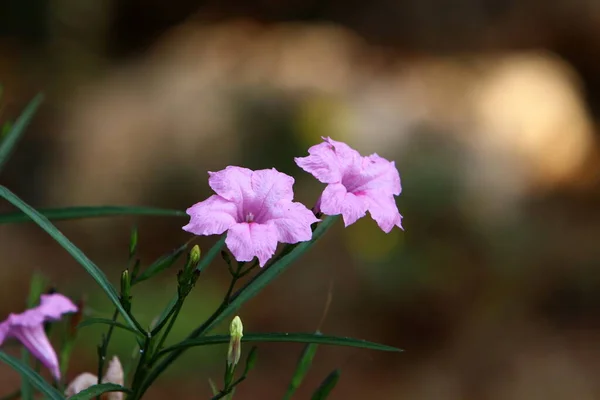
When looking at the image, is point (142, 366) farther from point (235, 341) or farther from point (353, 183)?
point (353, 183)

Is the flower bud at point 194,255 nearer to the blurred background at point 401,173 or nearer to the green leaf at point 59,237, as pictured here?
the green leaf at point 59,237

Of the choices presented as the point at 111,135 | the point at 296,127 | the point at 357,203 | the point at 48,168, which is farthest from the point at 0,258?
the point at 357,203

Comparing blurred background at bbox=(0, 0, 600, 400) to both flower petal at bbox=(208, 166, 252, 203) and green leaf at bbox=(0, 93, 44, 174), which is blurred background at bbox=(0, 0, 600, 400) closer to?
green leaf at bbox=(0, 93, 44, 174)

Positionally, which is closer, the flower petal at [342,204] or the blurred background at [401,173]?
the flower petal at [342,204]

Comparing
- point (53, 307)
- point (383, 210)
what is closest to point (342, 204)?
point (383, 210)

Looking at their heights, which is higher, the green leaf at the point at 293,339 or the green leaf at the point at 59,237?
the green leaf at the point at 59,237

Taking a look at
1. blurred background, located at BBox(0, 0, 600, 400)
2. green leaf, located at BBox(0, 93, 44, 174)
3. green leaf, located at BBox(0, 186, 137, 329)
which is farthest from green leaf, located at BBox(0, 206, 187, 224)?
blurred background, located at BBox(0, 0, 600, 400)

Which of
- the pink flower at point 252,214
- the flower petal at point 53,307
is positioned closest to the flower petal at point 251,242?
the pink flower at point 252,214
